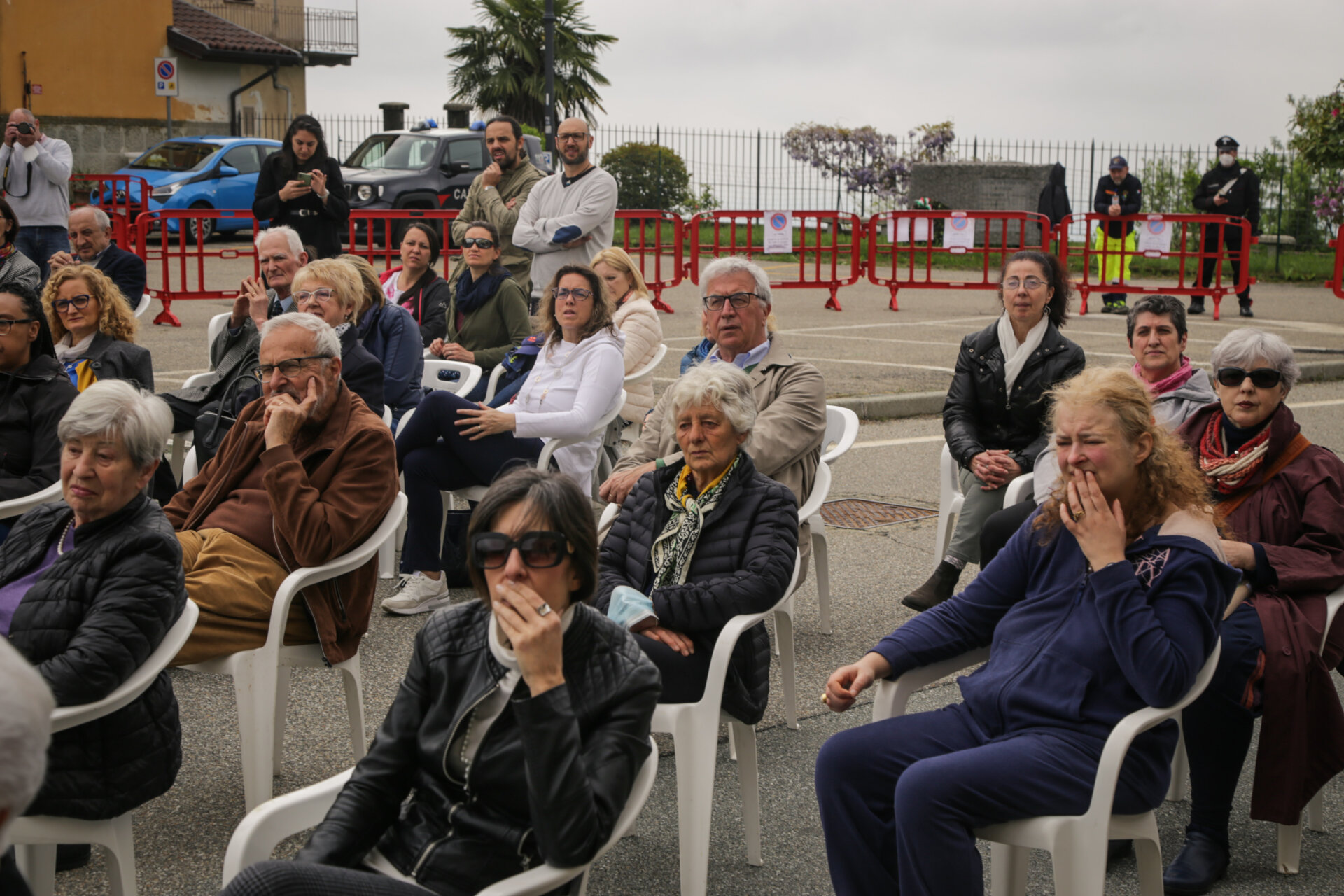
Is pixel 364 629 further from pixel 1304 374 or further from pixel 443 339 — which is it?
pixel 1304 374

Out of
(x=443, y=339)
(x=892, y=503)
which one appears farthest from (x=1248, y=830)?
(x=443, y=339)

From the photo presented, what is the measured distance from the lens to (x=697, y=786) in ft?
10.6

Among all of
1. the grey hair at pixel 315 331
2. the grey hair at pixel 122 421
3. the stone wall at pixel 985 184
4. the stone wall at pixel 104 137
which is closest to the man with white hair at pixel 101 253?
the grey hair at pixel 315 331

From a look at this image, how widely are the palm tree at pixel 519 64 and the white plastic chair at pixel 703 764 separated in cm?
4190

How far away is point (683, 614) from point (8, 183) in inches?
412

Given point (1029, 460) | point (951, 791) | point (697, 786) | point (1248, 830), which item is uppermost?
point (1029, 460)

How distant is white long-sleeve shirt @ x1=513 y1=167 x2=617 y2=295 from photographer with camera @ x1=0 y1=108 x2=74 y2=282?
5.43 metres

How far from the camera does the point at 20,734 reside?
1.36 m

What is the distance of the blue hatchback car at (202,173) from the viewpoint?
849 inches

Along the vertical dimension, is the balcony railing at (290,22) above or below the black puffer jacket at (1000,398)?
above

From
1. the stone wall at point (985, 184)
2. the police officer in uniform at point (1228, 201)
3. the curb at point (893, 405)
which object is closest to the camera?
the curb at point (893, 405)

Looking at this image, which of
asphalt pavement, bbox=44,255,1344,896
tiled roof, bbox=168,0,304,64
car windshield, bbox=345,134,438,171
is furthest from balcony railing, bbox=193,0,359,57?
asphalt pavement, bbox=44,255,1344,896

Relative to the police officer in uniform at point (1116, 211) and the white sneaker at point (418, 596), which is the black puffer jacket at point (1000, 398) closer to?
the white sneaker at point (418, 596)

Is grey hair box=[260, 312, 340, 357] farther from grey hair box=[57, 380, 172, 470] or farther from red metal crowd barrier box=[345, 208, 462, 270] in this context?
red metal crowd barrier box=[345, 208, 462, 270]
